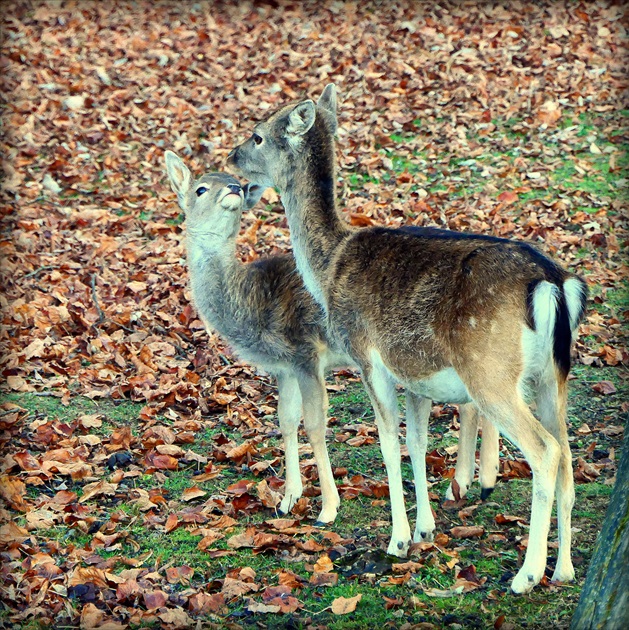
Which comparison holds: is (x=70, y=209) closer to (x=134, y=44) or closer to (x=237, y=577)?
(x=134, y=44)

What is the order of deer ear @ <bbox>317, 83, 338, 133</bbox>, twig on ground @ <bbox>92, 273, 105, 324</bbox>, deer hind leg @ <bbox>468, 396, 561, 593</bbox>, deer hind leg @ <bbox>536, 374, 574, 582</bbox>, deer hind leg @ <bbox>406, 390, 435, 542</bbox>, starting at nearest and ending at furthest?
deer hind leg @ <bbox>468, 396, 561, 593</bbox>
deer hind leg @ <bbox>536, 374, 574, 582</bbox>
deer hind leg @ <bbox>406, 390, 435, 542</bbox>
deer ear @ <bbox>317, 83, 338, 133</bbox>
twig on ground @ <bbox>92, 273, 105, 324</bbox>

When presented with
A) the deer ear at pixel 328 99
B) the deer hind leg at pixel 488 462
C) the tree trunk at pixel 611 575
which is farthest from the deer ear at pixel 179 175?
the tree trunk at pixel 611 575

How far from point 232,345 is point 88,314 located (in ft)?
10.8

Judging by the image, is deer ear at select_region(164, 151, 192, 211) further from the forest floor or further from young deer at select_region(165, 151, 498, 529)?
the forest floor

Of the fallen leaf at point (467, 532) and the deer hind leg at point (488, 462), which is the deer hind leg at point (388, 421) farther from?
the deer hind leg at point (488, 462)

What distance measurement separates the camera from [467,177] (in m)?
12.3

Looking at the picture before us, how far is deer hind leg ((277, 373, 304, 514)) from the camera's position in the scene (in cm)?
659

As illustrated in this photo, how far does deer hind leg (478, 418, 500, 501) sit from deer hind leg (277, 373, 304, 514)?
1254 mm

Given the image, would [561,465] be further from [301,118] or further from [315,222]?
[301,118]

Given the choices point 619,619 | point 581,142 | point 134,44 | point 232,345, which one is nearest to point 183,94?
point 134,44

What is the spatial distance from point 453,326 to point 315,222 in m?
1.65

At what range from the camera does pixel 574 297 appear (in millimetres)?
5137

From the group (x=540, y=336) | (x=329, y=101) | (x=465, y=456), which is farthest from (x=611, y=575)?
(x=329, y=101)

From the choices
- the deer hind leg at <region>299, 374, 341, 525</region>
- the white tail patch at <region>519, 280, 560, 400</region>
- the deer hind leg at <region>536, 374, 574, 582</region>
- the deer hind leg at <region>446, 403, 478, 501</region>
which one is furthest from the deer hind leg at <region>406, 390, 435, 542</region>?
the white tail patch at <region>519, 280, 560, 400</region>
